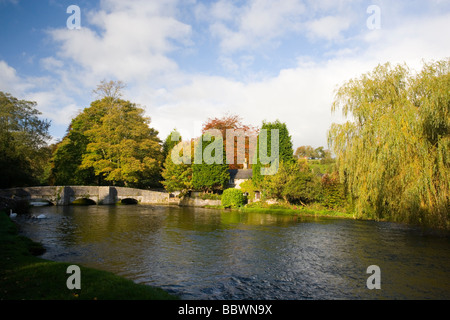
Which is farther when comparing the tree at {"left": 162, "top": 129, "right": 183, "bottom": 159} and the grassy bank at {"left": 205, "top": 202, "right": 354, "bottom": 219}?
the tree at {"left": 162, "top": 129, "right": 183, "bottom": 159}

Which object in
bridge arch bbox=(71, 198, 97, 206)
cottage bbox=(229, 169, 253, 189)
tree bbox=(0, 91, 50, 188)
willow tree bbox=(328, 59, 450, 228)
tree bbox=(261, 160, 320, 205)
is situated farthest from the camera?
cottage bbox=(229, 169, 253, 189)

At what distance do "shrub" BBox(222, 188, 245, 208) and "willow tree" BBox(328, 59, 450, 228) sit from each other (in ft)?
53.4

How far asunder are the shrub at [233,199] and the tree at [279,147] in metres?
3.18

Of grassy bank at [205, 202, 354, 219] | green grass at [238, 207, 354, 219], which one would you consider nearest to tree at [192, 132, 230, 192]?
grassy bank at [205, 202, 354, 219]

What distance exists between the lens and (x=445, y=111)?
1524cm

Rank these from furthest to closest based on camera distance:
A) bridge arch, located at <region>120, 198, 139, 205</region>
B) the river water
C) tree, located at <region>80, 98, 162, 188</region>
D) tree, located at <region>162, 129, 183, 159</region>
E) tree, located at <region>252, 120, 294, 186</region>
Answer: tree, located at <region>162, 129, 183, 159</region> < bridge arch, located at <region>120, 198, 139, 205</region> < tree, located at <region>80, 98, 162, 188</region> < tree, located at <region>252, 120, 294, 186</region> < the river water

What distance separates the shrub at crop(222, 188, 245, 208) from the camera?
3634 centimetres

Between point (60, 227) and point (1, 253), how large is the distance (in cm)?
1077

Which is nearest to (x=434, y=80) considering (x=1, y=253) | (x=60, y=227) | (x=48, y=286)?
(x=48, y=286)

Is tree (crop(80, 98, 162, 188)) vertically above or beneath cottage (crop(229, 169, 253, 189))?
above

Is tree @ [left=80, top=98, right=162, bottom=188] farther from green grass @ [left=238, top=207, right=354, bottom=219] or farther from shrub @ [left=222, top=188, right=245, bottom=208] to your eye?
green grass @ [left=238, top=207, right=354, bottom=219]

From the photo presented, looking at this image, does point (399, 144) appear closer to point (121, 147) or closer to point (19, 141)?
point (121, 147)

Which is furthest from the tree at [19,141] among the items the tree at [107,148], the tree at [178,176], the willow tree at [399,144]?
the willow tree at [399,144]
